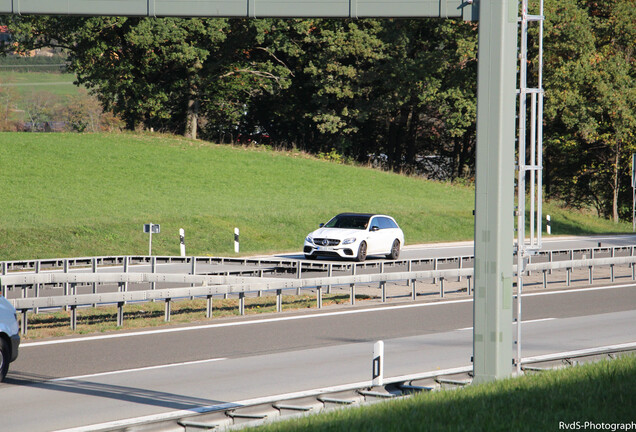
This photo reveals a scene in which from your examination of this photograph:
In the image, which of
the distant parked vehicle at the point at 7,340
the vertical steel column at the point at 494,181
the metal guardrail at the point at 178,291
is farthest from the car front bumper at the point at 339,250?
the vertical steel column at the point at 494,181

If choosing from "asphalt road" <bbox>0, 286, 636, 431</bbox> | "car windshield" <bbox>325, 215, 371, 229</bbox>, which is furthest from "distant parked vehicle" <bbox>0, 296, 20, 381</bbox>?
"car windshield" <bbox>325, 215, 371, 229</bbox>

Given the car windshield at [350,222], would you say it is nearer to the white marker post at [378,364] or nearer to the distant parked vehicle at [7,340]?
the distant parked vehicle at [7,340]

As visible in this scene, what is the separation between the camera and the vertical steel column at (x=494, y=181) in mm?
8219

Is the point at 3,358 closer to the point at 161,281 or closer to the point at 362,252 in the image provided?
the point at 161,281

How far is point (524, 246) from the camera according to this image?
9258 millimetres

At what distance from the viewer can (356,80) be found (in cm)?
6281

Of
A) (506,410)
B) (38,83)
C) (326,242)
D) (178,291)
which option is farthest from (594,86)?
(38,83)

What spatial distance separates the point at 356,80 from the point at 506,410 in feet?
186

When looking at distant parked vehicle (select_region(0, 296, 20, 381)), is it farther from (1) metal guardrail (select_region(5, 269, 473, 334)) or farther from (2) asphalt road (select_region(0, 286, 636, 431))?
(1) metal guardrail (select_region(5, 269, 473, 334))

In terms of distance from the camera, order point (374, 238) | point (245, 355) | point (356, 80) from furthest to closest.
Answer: point (356, 80) < point (374, 238) < point (245, 355)

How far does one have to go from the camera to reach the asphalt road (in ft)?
30.7

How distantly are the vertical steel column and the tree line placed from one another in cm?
4405

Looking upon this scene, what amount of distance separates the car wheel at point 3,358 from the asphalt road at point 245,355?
19 centimetres

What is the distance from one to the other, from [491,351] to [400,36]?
185 ft
